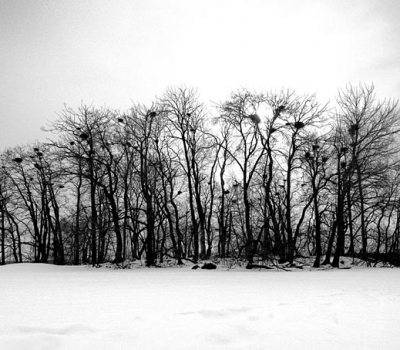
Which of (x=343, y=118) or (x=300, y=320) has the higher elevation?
(x=343, y=118)

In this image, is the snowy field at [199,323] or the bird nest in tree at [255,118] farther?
the bird nest in tree at [255,118]

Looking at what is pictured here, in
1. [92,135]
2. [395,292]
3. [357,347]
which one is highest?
[92,135]

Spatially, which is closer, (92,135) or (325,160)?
(325,160)

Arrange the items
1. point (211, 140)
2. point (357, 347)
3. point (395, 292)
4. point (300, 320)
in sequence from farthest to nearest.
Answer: point (211, 140)
point (395, 292)
point (300, 320)
point (357, 347)

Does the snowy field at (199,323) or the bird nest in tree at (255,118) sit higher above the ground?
the bird nest in tree at (255,118)

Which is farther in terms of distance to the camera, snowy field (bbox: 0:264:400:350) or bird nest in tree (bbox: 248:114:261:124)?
bird nest in tree (bbox: 248:114:261:124)

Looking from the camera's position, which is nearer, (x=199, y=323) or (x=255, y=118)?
(x=199, y=323)

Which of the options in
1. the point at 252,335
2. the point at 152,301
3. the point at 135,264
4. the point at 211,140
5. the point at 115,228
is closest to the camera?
the point at 252,335

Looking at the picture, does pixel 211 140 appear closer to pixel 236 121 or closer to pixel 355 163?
pixel 236 121

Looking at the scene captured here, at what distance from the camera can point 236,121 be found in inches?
647

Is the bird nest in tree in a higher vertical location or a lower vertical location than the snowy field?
higher

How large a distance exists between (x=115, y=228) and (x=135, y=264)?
3.02 m

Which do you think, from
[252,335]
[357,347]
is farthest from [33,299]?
[357,347]

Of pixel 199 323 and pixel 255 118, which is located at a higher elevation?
pixel 255 118
